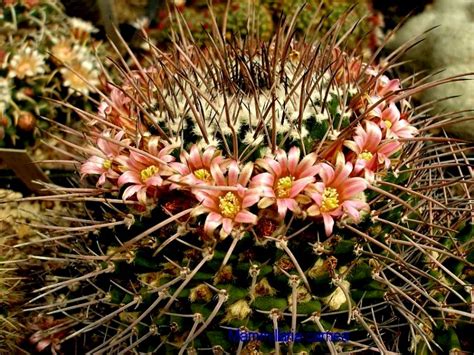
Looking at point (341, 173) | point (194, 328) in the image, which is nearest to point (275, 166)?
point (341, 173)

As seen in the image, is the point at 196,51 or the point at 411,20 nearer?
the point at 196,51

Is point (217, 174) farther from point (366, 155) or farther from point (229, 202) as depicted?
point (366, 155)

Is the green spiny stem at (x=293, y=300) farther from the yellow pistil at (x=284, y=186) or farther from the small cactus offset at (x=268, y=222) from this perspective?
the yellow pistil at (x=284, y=186)

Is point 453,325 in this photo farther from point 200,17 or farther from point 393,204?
point 200,17

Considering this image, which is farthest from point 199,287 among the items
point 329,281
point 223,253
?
point 329,281

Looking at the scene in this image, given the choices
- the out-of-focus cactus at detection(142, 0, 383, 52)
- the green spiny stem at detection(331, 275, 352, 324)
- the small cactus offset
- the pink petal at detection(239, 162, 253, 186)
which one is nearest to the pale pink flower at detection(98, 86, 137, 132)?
the small cactus offset

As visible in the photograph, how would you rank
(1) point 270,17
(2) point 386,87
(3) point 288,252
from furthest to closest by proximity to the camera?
(1) point 270,17 < (2) point 386,87 < (3) point 288,252

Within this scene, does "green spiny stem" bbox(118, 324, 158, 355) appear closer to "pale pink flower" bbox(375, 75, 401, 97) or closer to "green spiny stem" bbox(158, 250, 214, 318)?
"green spiny stem" bbox(158, 250, 214, 318)
